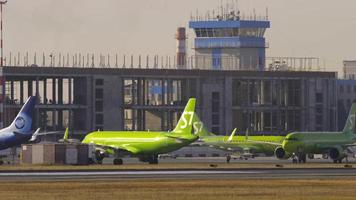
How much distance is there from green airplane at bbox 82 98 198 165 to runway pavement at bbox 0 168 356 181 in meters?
28.4

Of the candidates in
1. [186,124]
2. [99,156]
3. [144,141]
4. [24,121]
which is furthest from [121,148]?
[24,121]

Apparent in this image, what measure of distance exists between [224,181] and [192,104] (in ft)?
191

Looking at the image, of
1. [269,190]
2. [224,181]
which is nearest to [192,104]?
[224,181]

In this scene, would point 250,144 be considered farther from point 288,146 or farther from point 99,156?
point 99,156

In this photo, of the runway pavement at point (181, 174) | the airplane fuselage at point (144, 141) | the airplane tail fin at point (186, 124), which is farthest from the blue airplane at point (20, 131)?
the runway pavement at point (181, 174)

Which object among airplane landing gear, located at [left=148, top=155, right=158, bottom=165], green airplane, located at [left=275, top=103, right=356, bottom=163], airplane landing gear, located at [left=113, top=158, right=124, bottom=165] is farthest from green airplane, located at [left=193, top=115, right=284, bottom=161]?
airplane landing gear, located at [left=113, top=158, right=124, bottom=165]

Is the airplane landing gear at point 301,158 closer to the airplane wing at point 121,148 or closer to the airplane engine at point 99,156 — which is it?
the airplane wing at point 121,148

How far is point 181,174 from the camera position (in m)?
97.8

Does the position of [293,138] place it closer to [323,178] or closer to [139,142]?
[139,142]

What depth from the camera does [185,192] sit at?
7488 cm

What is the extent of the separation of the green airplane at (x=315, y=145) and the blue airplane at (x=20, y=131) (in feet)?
96.3

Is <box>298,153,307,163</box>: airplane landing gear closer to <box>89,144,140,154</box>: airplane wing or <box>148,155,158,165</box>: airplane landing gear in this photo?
<box>148,155,158,165</box>: airplane landing gear

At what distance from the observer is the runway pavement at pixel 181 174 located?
302 feet

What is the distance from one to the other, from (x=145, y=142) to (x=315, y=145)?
21325 mm
